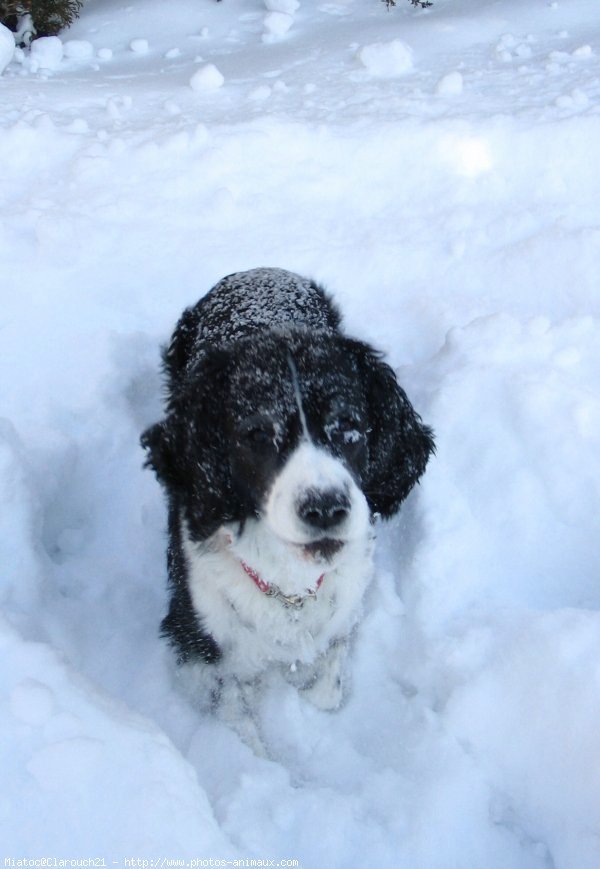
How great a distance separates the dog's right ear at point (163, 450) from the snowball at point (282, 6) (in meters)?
5.80

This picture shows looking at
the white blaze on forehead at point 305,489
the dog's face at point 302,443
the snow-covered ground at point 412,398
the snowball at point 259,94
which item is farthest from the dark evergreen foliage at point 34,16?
the white blaze on forehead at point 305,489

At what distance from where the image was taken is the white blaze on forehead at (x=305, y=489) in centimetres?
190

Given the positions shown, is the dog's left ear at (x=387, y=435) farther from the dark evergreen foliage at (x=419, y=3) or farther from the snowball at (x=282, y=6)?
the snowball at (x=282, y=6)

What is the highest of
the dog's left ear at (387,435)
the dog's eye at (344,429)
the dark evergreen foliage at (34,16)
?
the dark evergreen foliage at (34,16)

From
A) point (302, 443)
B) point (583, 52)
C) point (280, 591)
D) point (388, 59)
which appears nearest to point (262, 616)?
point (280, 591)

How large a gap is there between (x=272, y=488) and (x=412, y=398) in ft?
5.06

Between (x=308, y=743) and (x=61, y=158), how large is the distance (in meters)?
3.53

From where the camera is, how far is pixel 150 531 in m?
3.24

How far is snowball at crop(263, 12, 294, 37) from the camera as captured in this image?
638 cm

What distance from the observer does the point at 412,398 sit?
341 cm

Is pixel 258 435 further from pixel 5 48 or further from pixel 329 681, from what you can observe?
pixel 5 48

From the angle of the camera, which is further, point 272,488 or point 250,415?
point 250,415

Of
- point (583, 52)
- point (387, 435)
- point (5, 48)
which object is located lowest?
point (387, 435)

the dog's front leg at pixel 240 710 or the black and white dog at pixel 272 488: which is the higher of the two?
the black and white dog at pixel 272 488
